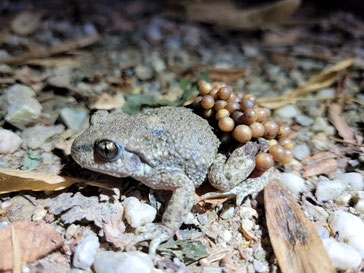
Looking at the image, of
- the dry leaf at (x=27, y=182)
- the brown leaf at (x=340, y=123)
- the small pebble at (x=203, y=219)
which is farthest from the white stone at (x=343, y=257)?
the dry leaf at (x=27, y=182)

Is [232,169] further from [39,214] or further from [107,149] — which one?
[39,214]

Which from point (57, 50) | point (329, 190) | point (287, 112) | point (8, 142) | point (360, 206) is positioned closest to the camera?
point (360, 206)

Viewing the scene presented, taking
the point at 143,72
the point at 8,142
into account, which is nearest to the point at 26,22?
the point at 143,72

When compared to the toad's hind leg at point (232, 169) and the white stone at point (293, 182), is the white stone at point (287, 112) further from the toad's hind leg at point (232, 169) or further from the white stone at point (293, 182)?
the toad's hind leg at point (232, 169)

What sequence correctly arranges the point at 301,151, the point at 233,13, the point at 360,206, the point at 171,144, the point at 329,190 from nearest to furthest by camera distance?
1. the point at 171,144
2. the point at 360,206
3. the point at 329,190
4. the point at 301,151
5. the point at 233,13

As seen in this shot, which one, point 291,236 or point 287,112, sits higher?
point 287,112

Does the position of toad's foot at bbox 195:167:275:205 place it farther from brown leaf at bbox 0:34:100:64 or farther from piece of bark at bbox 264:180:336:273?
brown leaf at bbox 0:34:100:64

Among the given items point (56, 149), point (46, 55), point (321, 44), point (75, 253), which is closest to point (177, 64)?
point (46, 55)

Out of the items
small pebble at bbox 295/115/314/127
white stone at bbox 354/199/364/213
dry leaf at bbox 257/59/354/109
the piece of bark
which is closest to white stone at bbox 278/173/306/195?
the piece of bark
